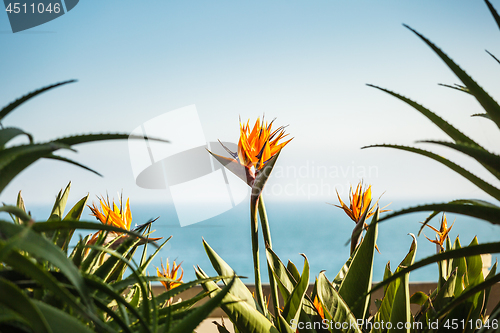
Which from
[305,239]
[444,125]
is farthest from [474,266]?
[305,239]

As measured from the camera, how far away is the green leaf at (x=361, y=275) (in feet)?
2.14

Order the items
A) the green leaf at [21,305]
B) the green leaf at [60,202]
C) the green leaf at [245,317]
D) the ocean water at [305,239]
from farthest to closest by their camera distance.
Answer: the ocean water at [305,239], the green leaf at [60,202], the green leaf at [245,317], the green leaf at [21,305]

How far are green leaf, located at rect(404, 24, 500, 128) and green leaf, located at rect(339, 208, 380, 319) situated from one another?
0.99ft

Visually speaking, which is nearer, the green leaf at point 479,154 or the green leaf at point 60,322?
the green leaf at point 60,322

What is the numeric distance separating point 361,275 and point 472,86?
44 centimetres

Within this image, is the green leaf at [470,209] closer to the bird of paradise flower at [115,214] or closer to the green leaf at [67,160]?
the green leaf at [67,160]

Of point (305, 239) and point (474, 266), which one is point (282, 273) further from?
point (305, 239)

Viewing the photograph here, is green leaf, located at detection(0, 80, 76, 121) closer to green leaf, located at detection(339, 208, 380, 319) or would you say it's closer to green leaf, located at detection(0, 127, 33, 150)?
green leaf, located at detection(0, 127, 33, 150)

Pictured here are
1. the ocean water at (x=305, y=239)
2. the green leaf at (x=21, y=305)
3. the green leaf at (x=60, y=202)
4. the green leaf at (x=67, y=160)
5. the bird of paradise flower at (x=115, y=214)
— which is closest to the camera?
the green leaf at (x=21, y=305)

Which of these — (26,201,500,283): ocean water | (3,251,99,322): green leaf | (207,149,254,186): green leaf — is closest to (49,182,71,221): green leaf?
(207,149,254,186): green leaf

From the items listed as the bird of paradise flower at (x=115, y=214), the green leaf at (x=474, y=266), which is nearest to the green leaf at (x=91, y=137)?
the bird of paradise flower at (x=115, y=214)

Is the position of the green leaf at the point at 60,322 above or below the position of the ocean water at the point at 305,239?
above

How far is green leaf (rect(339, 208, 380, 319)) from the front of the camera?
0.65 m

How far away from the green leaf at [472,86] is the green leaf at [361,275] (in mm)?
301
